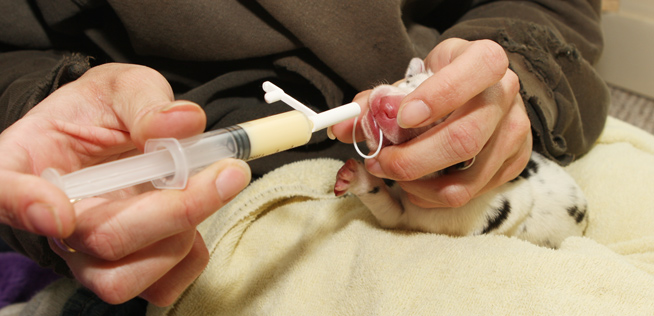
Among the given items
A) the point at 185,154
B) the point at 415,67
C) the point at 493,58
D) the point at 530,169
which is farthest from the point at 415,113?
the point at 530,169

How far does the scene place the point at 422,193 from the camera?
1094 millimetres

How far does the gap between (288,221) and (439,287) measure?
438 millimetres

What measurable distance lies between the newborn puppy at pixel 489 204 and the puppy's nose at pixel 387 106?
1.0 inches

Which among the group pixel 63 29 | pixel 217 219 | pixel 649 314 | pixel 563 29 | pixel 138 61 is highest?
pixel 63 29

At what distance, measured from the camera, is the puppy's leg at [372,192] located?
115 cm

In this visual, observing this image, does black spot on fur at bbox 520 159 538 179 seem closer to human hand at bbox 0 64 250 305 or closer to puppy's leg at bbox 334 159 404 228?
puppy's leg at bbox 334 159 404 228

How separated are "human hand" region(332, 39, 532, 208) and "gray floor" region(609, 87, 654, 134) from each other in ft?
4.67

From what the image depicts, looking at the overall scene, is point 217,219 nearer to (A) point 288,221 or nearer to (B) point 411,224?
(A) point 288,221

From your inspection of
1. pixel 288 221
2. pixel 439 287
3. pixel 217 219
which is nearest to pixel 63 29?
pixel 217 219

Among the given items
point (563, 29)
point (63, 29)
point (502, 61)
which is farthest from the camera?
point (563, 29)

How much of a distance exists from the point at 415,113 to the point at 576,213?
0.81m

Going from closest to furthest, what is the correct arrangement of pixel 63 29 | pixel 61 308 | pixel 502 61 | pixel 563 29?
1. pixel 502 61
2. pixel 61 308
3. pixel 63 29
4. pixel 563 29

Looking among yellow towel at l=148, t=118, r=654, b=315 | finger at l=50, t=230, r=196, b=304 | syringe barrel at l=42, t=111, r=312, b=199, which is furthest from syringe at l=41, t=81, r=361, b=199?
yellow towel at l=148, t=118, r=654, b=315

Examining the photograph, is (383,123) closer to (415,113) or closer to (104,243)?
(415,113)
